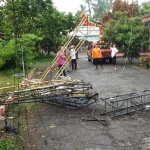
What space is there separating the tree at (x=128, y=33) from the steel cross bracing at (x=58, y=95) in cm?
1130

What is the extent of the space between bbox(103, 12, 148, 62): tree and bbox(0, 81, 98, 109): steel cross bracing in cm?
1130

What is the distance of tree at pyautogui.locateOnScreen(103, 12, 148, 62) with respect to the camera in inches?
790

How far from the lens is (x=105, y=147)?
6.29 metres

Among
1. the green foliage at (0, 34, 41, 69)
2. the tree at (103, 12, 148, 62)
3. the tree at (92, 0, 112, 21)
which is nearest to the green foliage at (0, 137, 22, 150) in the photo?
the green foliage at (0, 34, 41, 69)

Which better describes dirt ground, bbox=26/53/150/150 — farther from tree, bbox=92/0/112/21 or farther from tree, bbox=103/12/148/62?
tree, bbox=92/0/112/21

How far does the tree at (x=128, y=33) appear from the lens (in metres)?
20.1

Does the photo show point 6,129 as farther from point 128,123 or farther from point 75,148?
point 128,123

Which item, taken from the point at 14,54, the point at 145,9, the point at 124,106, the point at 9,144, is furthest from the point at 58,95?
the point at 145,9

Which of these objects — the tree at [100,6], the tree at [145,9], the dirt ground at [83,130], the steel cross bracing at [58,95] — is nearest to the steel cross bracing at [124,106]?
the dirt ground at [83,130]

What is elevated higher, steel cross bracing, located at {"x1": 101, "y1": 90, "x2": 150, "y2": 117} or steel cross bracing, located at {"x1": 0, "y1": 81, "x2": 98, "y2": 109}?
steel cross bracing, located at {"x1": 0, "y1": 81, "x2": 98, "y2": 109}

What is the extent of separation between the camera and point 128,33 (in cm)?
2008

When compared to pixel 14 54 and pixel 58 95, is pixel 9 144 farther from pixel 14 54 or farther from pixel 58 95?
pixel 14 54

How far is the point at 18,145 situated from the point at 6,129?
110cm

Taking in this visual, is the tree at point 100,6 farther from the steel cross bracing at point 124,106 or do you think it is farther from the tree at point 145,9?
the steel cross bracing at point 124,106
